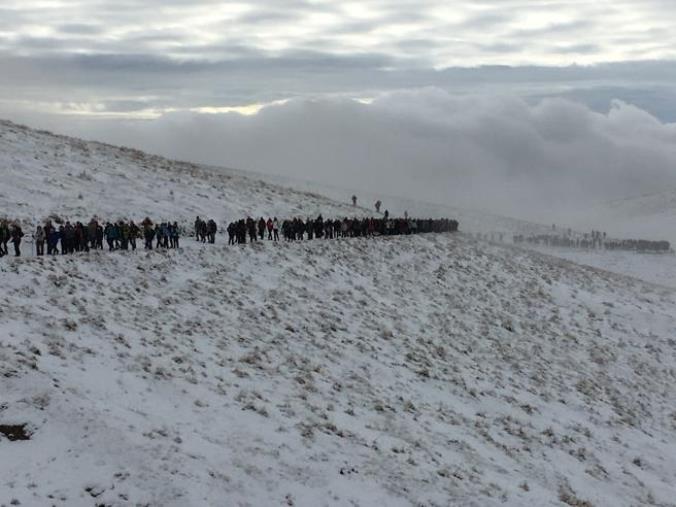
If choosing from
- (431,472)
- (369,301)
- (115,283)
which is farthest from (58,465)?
(369,301)

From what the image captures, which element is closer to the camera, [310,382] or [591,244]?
[310,382]

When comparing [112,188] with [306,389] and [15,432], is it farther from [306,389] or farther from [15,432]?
[15,432]

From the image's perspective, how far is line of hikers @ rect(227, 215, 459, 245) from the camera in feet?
102

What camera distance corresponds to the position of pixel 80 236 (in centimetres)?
2433

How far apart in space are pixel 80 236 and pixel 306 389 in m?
12.1

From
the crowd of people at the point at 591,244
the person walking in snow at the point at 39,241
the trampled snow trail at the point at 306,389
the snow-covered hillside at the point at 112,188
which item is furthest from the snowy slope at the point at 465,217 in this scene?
the person walking in snow at the point at 39,241

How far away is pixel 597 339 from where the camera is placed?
1204 inches

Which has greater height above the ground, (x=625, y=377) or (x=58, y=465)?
(x=58, y=465)

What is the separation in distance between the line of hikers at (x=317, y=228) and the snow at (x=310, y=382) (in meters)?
1.76

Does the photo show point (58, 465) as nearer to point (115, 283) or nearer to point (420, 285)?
point (115, 283)

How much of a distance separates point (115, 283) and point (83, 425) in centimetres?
919

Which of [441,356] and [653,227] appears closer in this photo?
[441,356]

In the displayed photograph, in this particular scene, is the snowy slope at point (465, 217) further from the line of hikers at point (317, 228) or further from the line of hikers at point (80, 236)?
the line of hikers at point (80, 236)

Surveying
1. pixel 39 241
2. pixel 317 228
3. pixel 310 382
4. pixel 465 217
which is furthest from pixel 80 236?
pixel 465 217
